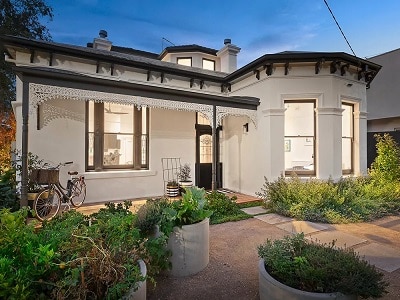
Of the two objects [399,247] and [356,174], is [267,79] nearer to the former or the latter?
[356,174]

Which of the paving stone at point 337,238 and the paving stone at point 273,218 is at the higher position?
the paving stone at point 273,218

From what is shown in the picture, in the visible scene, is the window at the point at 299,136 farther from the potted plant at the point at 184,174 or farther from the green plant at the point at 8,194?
the green plant at the point at 8,194

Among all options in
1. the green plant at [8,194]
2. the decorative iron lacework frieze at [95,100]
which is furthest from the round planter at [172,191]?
the green plant at [8,194]

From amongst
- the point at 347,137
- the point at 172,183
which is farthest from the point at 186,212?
the point at 347,137

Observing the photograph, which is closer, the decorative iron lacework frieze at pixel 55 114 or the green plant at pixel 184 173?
the decorative iron lacework frieze at pixel 55 114

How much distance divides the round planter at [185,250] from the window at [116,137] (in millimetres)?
4371

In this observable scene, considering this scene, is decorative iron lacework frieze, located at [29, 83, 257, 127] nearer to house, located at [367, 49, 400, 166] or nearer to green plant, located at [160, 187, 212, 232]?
green plant, located at [160, 187, 212, 232]

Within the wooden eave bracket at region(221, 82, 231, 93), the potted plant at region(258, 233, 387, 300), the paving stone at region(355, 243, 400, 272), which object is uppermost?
Result: the wooden eave bracket at region(221, 82, 231, 93)

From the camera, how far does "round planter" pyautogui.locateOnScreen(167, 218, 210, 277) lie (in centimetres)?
286

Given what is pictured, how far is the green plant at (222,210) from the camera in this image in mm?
5109

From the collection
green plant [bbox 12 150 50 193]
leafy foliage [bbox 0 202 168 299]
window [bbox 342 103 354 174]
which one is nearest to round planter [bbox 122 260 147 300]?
leafy foliage [bbox 0 202 168 299]

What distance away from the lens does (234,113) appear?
6727mm

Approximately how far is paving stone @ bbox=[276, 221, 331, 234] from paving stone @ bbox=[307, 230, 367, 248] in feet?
0.58

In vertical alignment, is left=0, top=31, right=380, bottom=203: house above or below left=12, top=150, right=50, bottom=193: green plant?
above
